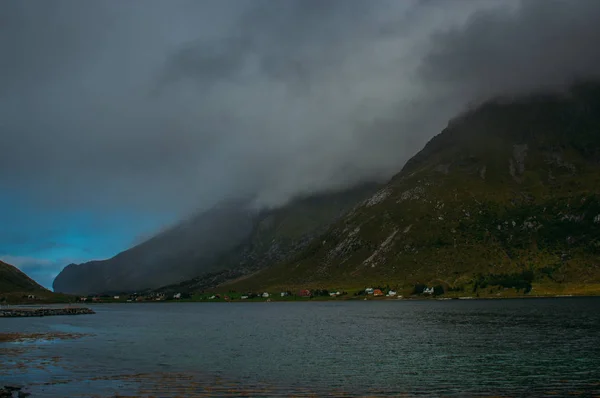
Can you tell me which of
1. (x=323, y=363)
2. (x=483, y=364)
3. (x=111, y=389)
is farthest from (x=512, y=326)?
(x=111, y=389)

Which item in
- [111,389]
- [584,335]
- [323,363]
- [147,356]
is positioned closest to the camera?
[111,389]

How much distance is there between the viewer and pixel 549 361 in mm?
75688

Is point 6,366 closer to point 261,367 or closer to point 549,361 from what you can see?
point 261,367

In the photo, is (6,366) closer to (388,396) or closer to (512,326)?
(388,396)

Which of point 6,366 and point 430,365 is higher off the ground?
point 6,366

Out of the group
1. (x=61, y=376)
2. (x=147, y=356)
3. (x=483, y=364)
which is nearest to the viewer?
(x=61, y=376)

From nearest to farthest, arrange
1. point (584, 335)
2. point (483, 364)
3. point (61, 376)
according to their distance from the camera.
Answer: point (61, 376), point (483, 364), point (584, 335)

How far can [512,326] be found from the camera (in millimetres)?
132250

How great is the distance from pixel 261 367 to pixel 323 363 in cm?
1012

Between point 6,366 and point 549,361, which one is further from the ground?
point 6,366

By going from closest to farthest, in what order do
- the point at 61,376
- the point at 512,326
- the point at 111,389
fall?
the point at 111,389, the point at 61,376, the point at 512,326

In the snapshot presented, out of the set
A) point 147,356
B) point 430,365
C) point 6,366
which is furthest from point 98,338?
point 430,365

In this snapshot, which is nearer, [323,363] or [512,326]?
[323,363]

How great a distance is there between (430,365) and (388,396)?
25.0 metres
